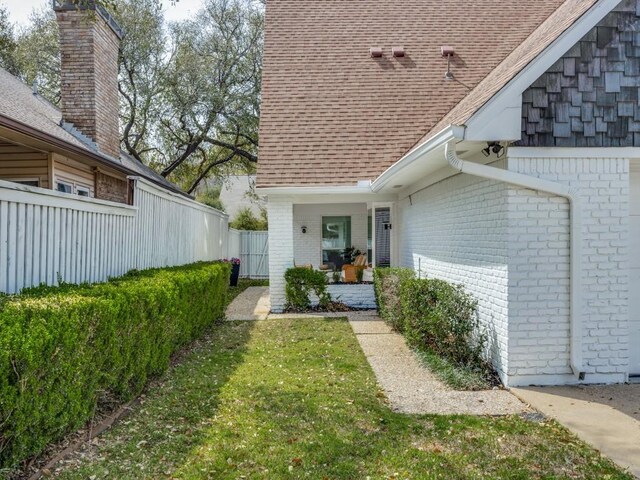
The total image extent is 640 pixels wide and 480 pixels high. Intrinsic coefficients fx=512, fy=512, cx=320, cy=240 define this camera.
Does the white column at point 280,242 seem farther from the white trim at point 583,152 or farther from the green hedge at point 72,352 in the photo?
the white trim at point 583,152

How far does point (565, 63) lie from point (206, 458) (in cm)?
531

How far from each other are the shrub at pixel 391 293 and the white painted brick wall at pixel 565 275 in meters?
2.44

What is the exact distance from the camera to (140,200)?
766cm

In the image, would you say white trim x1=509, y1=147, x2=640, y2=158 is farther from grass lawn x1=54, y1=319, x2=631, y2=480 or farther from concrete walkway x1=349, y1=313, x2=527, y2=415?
grass lawn x1=54, y1=319, x2=631, y2=480

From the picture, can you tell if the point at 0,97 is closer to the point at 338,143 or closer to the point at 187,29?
the point at 338,143

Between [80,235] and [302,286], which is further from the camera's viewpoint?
[302,286]

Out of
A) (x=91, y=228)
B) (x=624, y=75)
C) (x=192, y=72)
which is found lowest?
(x=91, y=228)

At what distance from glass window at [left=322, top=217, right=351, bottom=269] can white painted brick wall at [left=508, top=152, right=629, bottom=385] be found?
11.1 m

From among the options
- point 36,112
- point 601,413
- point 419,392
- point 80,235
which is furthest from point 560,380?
point 36,112

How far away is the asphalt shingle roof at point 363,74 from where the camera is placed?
36.8ft

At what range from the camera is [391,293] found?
917cm

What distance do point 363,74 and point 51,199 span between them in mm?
9261

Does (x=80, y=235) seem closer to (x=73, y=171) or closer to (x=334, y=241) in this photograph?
(x=73, y=171)

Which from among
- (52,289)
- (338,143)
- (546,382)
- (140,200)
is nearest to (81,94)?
(140,200)
